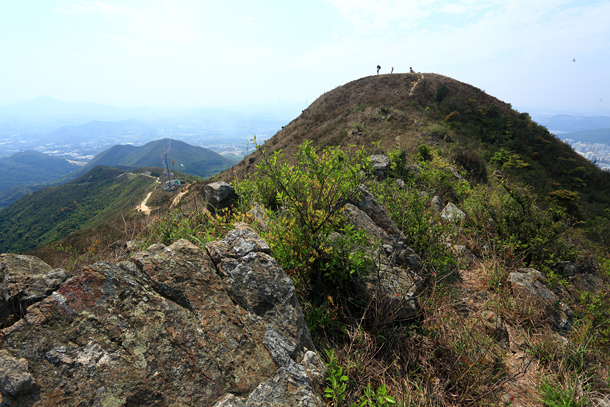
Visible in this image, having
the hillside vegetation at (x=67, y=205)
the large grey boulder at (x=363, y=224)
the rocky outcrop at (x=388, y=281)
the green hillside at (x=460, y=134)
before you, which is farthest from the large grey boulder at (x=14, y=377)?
the hillside vegetation at (x=67, y=205)

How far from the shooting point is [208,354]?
92.4 inches

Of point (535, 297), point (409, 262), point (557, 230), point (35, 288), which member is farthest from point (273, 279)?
point (557, 230)

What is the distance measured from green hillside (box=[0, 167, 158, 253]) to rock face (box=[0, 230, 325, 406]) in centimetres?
7039

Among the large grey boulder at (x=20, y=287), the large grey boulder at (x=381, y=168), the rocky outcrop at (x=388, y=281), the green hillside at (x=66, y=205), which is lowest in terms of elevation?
the green hillside at (x=66, y=205)

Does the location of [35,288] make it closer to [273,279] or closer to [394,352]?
[273,279]

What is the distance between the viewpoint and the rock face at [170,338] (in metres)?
1.91

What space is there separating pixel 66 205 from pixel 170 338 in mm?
119376

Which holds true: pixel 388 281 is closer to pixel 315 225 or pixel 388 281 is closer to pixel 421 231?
pixel 315 225

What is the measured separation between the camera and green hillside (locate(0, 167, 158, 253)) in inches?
2680

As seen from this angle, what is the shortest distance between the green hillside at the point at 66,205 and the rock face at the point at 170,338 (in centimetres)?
7039

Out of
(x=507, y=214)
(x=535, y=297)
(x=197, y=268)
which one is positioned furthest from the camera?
(x=507, y=214)

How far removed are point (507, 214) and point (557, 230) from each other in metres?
0.98

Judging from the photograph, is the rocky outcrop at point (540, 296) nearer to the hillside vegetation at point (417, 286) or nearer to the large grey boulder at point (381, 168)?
the hillside vegetation at point (417, 286)

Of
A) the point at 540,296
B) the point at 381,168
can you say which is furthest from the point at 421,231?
the point at 381,168
